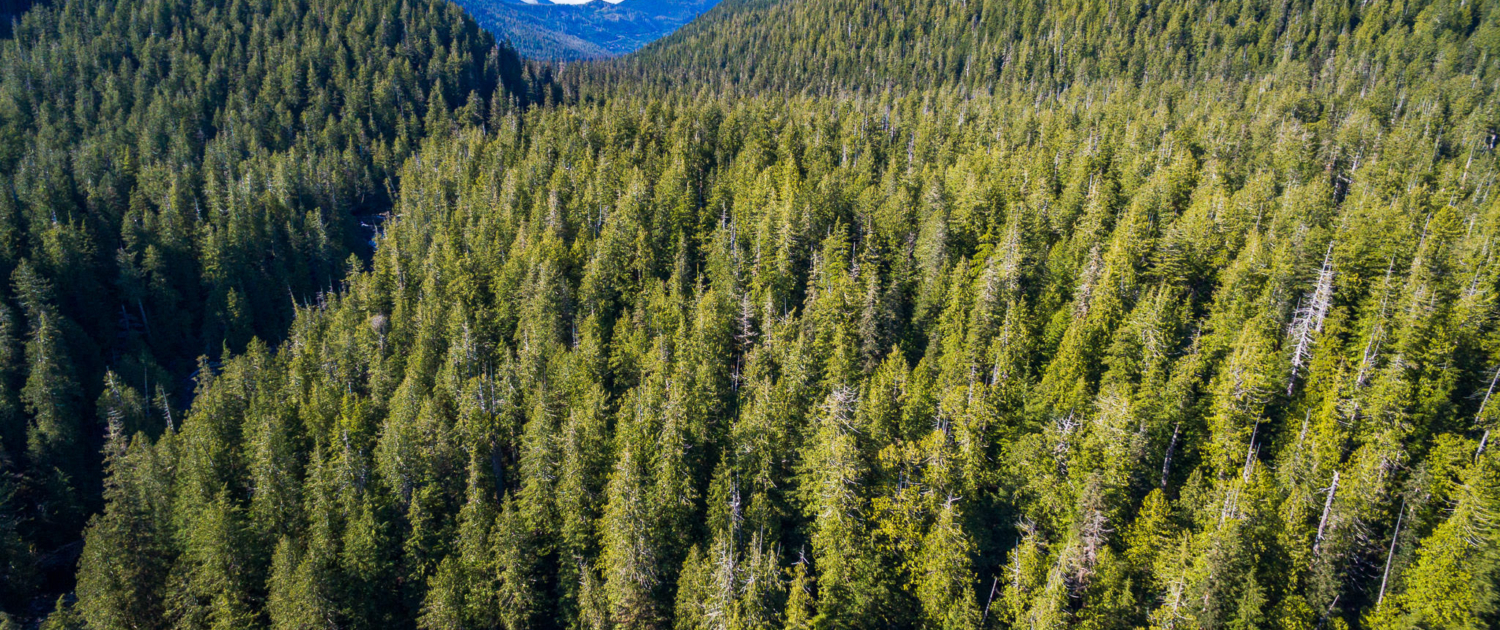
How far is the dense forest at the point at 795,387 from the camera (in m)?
39.0

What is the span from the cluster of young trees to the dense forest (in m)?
0.90

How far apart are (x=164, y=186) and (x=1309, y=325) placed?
15744 centimetres

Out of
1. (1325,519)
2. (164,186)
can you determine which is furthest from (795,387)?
(164,186)

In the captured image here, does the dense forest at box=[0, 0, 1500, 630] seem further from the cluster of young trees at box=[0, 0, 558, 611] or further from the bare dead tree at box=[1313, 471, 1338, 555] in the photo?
the cluster of young trees at box=[0, 0, 558, 611]

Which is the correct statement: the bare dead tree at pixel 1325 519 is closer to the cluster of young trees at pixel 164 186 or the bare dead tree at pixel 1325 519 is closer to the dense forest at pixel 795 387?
the dense forest at pixel 795 387

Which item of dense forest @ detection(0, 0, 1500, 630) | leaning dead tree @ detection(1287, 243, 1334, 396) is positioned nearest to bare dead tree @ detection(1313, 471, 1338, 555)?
dense forest @ detection(0, 0, 1500, 630)

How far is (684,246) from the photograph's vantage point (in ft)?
262

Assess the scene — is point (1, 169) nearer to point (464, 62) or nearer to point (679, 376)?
point (464, 62)

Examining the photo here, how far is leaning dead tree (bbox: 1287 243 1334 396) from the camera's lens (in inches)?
1855

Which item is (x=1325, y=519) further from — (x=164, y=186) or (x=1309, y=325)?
(x=164, y=186)

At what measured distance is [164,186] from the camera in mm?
121875

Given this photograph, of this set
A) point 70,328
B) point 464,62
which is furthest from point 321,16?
point 70,328

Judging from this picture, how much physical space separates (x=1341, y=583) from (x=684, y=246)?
Answer: 60935 millimetres

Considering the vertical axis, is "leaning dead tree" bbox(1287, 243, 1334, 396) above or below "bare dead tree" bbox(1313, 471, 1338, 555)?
above
